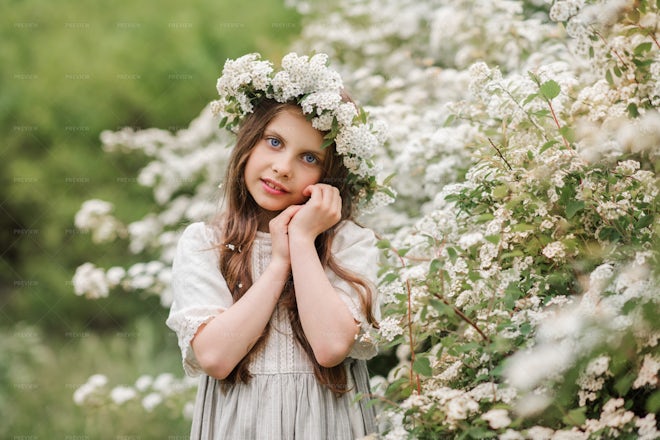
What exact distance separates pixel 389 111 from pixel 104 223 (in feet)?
4.86

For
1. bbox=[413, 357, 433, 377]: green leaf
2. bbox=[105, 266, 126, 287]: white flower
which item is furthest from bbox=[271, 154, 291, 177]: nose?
bbox=[105, 266, 126, 287]: white flower

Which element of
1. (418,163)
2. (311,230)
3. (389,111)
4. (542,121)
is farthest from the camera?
(389,111)

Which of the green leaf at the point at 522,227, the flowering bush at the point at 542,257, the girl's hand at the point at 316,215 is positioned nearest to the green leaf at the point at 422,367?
the flowering bush at the point at 542,257

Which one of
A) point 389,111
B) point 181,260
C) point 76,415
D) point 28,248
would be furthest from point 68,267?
point 181,260

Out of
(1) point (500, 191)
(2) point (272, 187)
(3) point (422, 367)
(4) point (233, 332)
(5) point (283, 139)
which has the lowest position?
(3) point (422, 367)

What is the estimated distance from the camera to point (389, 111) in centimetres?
299

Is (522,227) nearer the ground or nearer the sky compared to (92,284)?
nearer the ground

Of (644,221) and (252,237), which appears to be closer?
(644,221)

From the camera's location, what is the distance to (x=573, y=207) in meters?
1.61

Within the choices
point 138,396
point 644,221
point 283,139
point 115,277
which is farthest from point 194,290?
point 138,396

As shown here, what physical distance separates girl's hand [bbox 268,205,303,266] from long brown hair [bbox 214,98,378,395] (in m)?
0.09

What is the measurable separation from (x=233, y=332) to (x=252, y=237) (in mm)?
321

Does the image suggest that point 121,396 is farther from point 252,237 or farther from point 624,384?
point 624,384

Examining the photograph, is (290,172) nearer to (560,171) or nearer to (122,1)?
(560,171)
